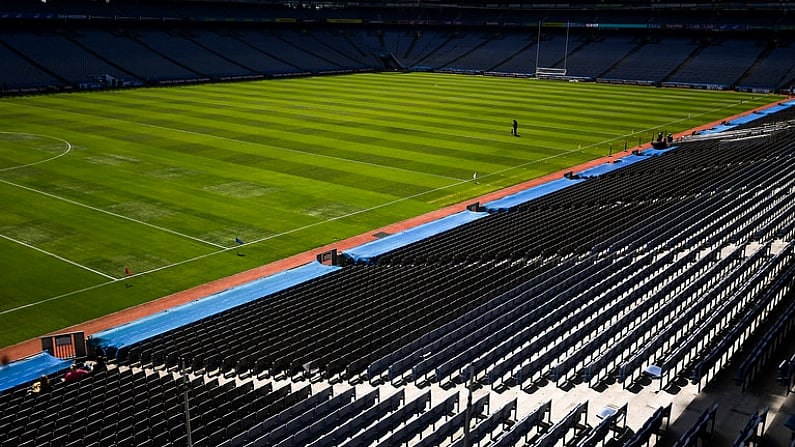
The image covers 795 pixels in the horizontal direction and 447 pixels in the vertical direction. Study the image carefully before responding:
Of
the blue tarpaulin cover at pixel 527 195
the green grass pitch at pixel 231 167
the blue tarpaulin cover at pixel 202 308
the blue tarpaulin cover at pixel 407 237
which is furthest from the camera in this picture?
the blue tarpaulin cover at pixel 527 195

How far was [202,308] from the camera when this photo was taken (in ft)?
68.1

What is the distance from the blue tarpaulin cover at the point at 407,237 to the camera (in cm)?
2523

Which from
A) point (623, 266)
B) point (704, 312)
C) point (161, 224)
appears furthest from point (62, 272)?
point (704, 312)

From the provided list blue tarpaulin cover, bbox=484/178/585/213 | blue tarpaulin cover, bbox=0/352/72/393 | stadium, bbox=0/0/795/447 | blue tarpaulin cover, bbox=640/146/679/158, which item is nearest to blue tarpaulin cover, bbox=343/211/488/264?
stadium, bbox=0/0/795/447

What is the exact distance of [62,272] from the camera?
954 inches

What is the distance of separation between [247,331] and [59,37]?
78.9m

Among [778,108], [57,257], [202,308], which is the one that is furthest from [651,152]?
[57,257]

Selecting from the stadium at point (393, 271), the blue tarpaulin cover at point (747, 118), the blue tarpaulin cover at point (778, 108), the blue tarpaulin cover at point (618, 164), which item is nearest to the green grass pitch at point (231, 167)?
the stadium at point (393, 271)

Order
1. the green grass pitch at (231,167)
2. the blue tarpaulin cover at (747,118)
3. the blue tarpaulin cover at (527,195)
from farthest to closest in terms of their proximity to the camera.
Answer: the blue tarpaulin cover at (747,118)
the blue tarpaulin cover at (527,195)
the green grass pitch at (231,167)

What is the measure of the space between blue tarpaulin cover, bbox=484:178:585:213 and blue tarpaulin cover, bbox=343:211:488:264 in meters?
1.17

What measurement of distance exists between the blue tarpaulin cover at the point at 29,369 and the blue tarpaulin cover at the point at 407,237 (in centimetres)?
1057

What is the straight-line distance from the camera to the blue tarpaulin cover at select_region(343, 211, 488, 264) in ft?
82.8

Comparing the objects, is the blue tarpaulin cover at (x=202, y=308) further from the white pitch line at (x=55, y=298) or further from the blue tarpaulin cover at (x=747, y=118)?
the blue tarpaulin cover at (x=747, y=118)

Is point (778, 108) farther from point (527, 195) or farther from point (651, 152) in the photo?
point (527, 195)
